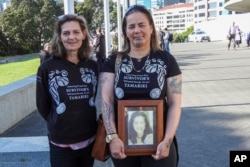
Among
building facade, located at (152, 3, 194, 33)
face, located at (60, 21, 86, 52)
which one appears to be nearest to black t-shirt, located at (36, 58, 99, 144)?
face, located at (60, 21, 86, 52)

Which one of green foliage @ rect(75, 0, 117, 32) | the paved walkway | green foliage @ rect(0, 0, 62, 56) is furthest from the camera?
green foliage @ rect(75, 0, 117, 32)

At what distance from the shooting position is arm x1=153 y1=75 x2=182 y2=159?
276 cm

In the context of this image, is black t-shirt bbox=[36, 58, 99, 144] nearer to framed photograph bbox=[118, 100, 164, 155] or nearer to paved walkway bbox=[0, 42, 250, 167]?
framed photograph bbox=[118, 100, 164, 155]

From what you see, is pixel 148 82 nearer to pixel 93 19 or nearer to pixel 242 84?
pixel 242 84

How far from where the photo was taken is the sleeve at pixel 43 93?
3.13m

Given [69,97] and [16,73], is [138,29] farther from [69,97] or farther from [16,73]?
[16,73]

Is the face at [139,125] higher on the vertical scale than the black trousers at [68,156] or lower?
higher

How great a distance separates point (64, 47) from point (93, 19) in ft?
150

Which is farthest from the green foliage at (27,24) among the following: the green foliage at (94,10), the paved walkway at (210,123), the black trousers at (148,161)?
the black trousers at (148,161)

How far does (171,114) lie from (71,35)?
39.2 inches

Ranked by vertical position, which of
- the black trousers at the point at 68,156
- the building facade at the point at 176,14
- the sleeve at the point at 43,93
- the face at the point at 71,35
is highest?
the building facade at the point at 176,14

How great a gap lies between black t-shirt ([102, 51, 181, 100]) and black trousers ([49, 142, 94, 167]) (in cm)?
64

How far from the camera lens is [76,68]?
3.12 m

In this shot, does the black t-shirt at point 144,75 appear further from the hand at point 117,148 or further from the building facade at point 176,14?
the building facade at point 176,14
